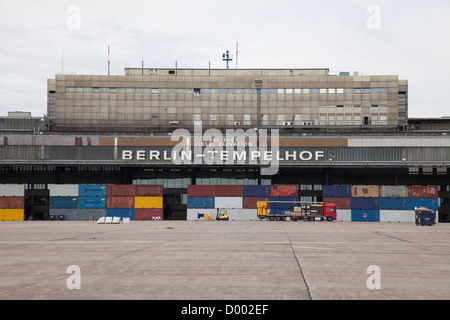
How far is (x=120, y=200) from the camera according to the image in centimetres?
9256

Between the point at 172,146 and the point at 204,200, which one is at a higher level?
the point at 172,146

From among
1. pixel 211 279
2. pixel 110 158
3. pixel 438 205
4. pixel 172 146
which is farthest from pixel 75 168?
pixel 211 279

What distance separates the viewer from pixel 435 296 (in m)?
18.1

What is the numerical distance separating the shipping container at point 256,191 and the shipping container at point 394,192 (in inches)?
814

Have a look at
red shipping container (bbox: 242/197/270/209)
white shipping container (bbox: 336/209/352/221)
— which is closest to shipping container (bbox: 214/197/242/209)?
red shipping container (bbox: 242/197/270/209)

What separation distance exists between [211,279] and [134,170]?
8270 centimetres

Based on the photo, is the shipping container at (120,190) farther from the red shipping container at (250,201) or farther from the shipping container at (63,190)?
the red shipping container at (250,201)

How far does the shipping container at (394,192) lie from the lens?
89.8 metres

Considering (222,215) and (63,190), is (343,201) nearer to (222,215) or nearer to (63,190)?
(222,215)

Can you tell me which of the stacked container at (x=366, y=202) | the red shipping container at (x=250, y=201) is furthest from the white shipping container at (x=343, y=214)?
the red shipping container at (x=250, y=201)

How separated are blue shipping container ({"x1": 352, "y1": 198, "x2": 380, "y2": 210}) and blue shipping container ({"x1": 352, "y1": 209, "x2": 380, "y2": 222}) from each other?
65 centimetres

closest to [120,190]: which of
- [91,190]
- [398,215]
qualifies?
[91,190]

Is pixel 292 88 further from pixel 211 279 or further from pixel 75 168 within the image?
pixel 211 279

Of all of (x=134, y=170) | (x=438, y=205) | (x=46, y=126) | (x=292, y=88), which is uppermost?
(x=292, y=88)
